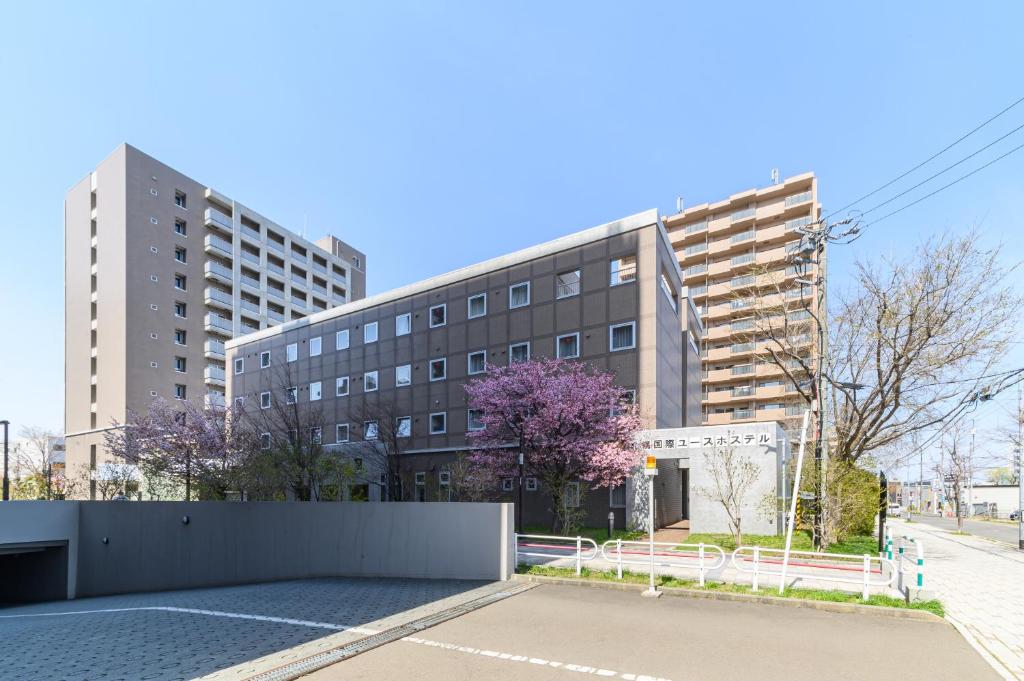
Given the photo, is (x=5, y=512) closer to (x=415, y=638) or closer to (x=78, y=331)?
(x=415, y=638)

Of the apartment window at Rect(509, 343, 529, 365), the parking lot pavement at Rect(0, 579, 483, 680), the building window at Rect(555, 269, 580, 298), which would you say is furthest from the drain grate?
the building window at Rect(555, 269, 580, 298)

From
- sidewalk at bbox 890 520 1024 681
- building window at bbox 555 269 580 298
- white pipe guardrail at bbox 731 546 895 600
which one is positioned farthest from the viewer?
building window at bbox 555 269 580 298

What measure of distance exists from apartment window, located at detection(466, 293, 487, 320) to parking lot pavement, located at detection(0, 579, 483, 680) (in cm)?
1841

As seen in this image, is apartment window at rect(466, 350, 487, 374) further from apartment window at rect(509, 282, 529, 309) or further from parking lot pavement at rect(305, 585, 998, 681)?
parking lot pavement at rect(305, 585, 998, 681)

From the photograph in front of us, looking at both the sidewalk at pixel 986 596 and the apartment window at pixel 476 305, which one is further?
the apartment window at pixel 476 305

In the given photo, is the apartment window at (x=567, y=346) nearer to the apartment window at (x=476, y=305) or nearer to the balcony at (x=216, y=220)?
the apartment window at (x=476, y=305)

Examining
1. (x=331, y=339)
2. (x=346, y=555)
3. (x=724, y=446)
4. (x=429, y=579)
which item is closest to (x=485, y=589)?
(x=429, y=579)

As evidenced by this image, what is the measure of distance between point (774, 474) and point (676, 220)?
45179 mm

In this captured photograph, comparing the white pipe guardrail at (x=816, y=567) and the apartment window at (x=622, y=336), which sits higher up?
the apartment window at (x=622, y=336)

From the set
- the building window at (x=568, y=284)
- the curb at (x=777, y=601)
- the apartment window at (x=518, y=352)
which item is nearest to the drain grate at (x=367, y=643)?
the curb at (x=777, y=601)

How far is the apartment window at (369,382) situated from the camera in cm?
3475

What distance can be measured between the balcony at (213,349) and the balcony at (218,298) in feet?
11.3

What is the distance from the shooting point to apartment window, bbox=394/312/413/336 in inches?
1326

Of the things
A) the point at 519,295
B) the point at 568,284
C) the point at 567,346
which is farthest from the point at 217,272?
the point at 567,346
